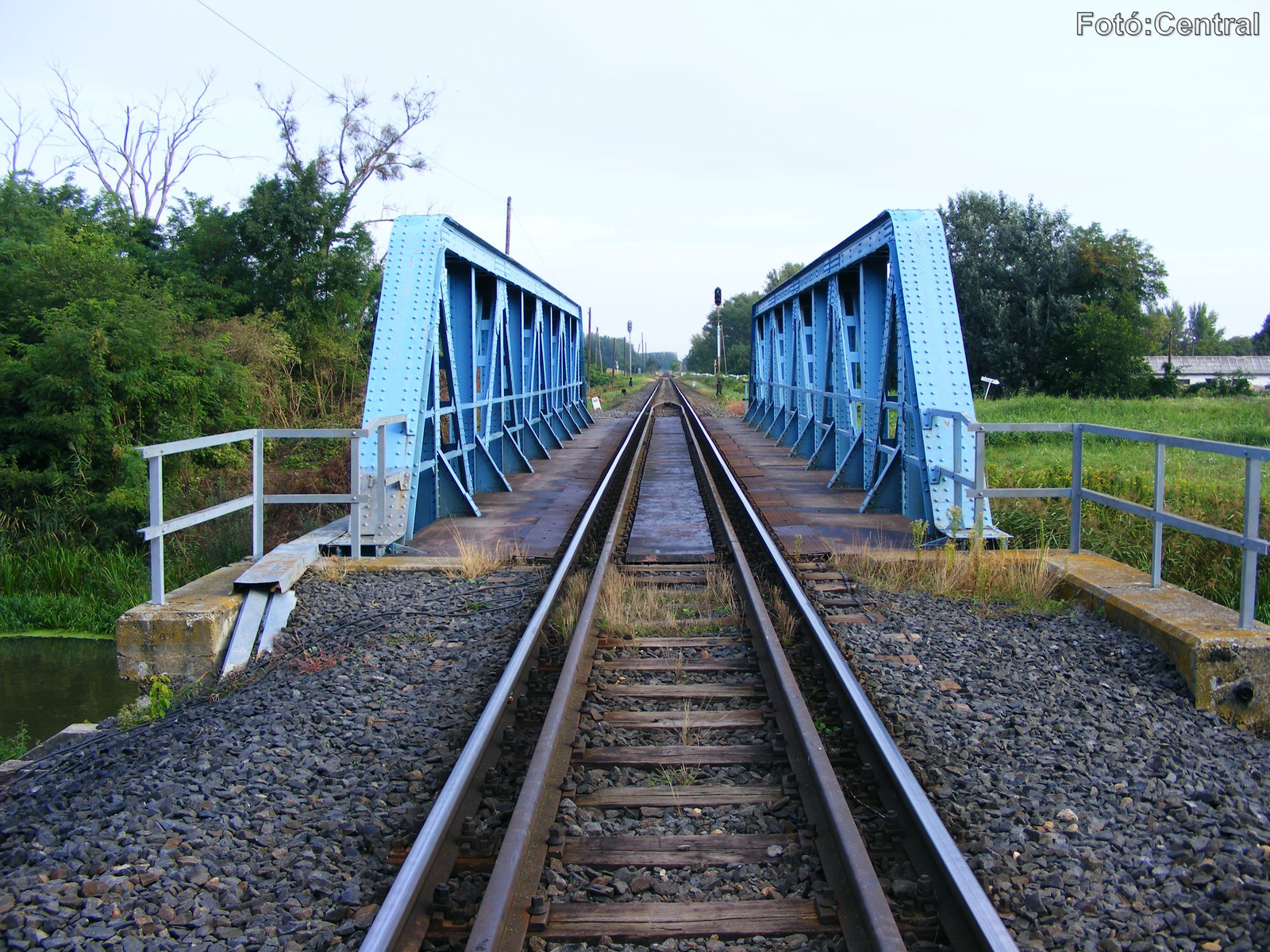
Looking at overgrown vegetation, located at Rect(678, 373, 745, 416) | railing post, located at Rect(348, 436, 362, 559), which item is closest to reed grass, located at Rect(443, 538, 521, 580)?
railing post, located at Rect(348, 436, 362, 559)

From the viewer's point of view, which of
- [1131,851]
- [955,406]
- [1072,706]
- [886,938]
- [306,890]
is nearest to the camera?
[886,938]

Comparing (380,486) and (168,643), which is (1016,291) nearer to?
(380,486)

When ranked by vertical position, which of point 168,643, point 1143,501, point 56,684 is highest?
point 1143,501

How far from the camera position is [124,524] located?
38.0 feet

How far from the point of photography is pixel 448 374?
10250 millimetres

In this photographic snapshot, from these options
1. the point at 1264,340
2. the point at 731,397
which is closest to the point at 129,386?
the point at 731,397

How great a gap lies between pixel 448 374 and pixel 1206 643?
7.82m

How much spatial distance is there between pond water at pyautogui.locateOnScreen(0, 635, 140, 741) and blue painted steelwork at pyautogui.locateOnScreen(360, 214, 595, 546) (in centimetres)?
223

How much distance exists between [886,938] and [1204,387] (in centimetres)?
5193

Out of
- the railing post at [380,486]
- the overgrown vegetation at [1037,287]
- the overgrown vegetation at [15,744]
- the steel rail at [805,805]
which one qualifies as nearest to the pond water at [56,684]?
the overgrown vegetation at [15,744]

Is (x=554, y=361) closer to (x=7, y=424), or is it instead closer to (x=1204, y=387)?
(x=7, y=424)

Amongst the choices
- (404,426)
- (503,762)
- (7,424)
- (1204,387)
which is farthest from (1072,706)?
(1204,387)

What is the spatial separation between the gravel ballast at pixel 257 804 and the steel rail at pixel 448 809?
5.2 inches

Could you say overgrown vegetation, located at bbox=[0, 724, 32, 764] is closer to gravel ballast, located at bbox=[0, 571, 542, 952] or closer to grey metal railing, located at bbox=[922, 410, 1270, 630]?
gravel ballast, located at bbox=[0, 571, 542, 952]
